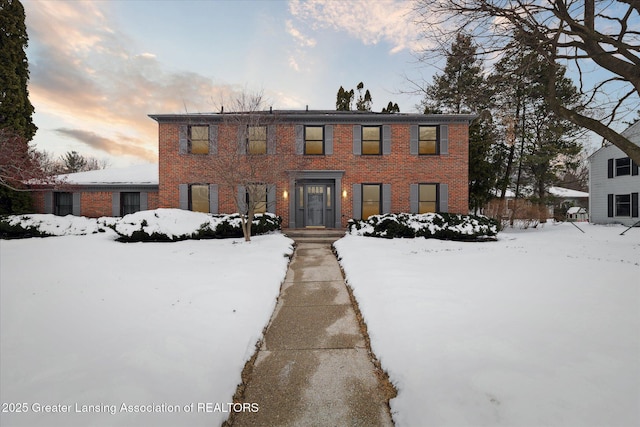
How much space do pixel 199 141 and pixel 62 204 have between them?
9024mm

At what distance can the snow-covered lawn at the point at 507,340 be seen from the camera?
7.51 feet

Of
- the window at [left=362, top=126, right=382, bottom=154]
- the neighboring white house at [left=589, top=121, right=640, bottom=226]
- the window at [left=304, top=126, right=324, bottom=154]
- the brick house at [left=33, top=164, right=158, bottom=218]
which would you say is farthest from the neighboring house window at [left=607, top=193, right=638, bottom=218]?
the brick house at [left=33, top=164, right=158, bottom=218]

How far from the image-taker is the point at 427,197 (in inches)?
561

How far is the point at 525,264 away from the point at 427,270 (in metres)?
2.93

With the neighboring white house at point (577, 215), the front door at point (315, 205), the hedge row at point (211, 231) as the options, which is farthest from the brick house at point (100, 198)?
the neighboring white house at point (577, 215)

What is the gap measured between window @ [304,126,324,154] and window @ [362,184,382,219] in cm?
316

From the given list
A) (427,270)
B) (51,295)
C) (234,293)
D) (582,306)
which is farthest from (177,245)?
(582,306)

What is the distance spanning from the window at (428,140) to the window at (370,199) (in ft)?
10.3

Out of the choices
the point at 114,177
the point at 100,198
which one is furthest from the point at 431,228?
the point at 114,177

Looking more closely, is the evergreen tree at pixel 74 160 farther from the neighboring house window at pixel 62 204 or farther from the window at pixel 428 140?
the window at pixel 428 140

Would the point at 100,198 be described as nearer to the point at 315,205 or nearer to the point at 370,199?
the point at 315,205

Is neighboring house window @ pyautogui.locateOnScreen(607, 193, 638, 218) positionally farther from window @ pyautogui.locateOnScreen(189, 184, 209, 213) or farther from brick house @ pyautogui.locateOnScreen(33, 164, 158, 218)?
brick house @ pyautogui.locateOnScreen(33, 164, 158, 218)

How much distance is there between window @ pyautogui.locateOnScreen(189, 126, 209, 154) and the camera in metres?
13.9

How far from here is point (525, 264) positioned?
708 cm
